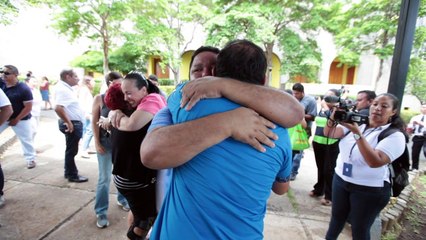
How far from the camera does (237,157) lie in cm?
100

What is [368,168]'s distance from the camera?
2199 millimetres

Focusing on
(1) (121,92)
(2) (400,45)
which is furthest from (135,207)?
(2) (400,45)

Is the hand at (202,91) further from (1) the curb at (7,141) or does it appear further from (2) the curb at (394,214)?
(1) the curb at (7,141)

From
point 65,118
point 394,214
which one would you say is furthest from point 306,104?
point 65,118

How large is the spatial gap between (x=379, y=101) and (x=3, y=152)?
264 inches

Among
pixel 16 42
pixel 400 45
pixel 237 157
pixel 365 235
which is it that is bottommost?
pixel 365 235

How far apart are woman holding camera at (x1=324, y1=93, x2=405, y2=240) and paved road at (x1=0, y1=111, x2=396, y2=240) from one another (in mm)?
Result: 930

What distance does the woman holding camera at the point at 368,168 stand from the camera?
2070mm

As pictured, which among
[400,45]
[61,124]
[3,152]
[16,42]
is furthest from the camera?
[16,42]

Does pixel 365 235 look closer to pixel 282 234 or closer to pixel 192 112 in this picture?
pixel 282 234

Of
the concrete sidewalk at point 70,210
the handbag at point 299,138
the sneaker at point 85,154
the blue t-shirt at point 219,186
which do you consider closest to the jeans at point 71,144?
the concrete sidewalk at point 70,210

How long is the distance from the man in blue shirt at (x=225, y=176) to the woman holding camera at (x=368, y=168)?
1.39 metres

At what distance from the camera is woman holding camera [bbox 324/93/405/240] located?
2.07m

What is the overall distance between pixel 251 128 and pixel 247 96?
0.42 feet
